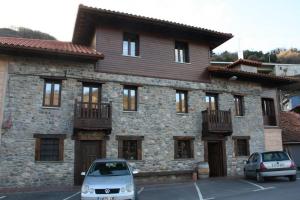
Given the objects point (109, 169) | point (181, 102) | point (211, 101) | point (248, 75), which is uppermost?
point (248, 75)

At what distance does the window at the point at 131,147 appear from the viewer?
52.1 feet

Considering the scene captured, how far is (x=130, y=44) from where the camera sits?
1758 cm

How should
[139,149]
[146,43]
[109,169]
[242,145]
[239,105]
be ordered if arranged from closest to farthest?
[109,169], [139,149], [146,43], [242,145], [239,105]

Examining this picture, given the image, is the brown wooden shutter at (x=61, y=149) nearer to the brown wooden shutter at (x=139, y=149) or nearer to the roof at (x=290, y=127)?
the brown wooden shutter at (x=139, y=149)

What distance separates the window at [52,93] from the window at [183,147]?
717 cm

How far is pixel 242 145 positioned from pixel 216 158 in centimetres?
224

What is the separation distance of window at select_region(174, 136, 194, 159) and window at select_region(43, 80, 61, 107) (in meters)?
7.17

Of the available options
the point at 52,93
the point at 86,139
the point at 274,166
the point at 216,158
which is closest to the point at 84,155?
the point at 86,139

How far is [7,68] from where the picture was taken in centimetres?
1434

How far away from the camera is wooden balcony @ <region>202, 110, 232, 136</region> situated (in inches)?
683

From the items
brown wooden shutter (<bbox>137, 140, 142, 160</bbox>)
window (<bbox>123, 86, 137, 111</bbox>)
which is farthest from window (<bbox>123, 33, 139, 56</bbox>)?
brown wooden shutter (<bbox>137, 140, 142, 160</bbox>)

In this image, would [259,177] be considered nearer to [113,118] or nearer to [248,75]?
[248,75]

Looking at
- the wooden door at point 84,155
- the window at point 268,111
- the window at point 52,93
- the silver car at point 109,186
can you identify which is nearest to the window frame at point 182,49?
the window at point 268,111

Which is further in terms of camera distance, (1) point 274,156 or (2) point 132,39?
(2) point 132,39
